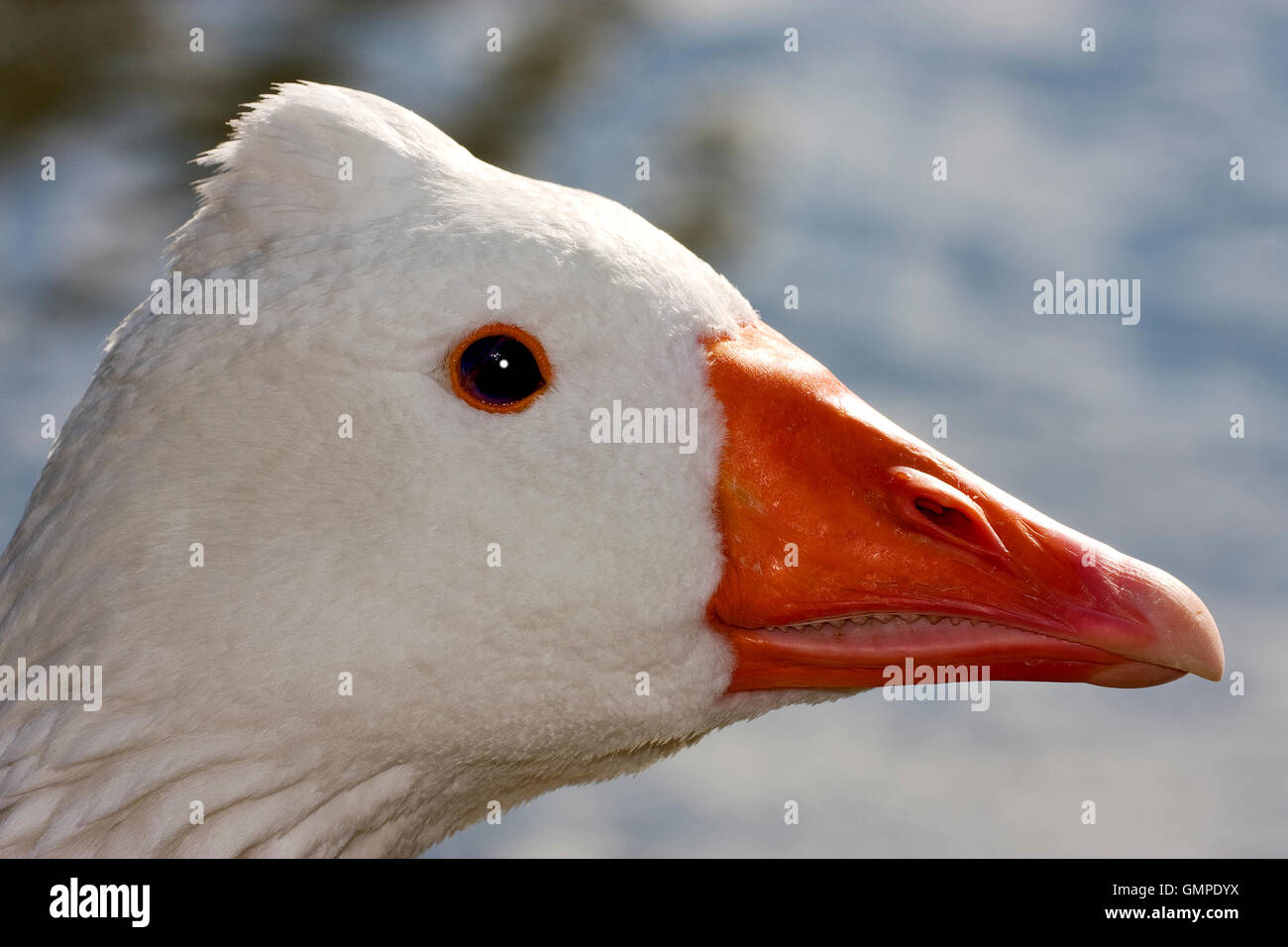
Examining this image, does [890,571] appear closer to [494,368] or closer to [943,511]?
[943,511]

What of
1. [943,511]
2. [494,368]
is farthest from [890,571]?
[494,368]

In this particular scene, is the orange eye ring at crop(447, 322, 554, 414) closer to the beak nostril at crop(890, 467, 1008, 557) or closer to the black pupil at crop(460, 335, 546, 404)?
the black pupil at crop(460, 335, 546, 404)

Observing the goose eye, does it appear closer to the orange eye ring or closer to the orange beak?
the orange eye ring

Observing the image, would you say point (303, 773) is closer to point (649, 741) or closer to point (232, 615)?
point (232, 615)

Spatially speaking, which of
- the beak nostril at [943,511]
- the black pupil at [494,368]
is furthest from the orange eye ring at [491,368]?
the beak nostril at [943,511]

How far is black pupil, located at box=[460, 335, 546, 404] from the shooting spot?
9.84 feet

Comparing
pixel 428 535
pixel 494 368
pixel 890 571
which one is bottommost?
pixel 890 571

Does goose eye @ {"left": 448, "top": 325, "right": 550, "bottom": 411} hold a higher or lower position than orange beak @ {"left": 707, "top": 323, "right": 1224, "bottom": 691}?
higher

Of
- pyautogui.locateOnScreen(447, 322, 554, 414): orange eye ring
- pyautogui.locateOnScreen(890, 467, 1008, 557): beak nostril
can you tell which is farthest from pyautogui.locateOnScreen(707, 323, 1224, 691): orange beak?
Answer: pyautogui.locateOnScreen(447, 322, 554, 414): orange eye ring

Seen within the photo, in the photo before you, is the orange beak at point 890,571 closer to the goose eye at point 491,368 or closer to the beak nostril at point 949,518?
the beak nostril at point 949,518

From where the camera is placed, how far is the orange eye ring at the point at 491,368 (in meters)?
3.00

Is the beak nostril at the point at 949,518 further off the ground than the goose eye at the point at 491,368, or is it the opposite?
the goose eye at the point at 491,368

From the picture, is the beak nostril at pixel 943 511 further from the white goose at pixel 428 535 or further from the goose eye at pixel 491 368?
the goose eye at pixel 491 368

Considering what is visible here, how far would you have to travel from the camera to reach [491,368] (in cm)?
300
